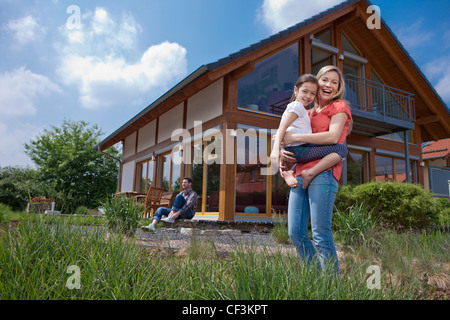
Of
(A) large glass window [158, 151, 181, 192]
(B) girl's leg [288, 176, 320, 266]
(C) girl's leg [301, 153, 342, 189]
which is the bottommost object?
(B) girl's leg [288, 176, 320, 266]

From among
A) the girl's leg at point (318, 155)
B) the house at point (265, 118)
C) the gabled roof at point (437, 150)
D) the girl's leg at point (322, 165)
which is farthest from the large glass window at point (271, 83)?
the gabled roof at point (437, 150)

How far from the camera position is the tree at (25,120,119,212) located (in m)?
20.8

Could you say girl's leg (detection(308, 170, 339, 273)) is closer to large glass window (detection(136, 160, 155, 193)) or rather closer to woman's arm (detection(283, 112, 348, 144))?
woman's arm (detection(283, 112, 348, 144))

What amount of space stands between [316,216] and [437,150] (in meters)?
18.2

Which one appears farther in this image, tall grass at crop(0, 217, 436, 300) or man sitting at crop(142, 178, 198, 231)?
man sitting at crop(142, 178, 198, 231)

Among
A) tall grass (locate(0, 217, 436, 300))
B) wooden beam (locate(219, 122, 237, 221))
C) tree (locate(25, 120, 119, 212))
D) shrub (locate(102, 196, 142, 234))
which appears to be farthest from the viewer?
tree (locate(25, 120, 119, 212))

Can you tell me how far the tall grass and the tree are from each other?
1788 cm

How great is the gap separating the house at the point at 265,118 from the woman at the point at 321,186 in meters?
5.44

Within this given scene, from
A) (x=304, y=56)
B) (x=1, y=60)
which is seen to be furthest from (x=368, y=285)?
(x=304, y=56)

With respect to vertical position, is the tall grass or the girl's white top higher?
the girl's white top

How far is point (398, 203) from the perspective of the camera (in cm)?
743

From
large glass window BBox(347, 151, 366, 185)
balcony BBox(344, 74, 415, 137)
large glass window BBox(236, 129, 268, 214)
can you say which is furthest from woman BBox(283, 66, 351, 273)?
large glass window BBox(347, 151, 366, 185)

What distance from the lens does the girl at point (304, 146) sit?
2.00 m
